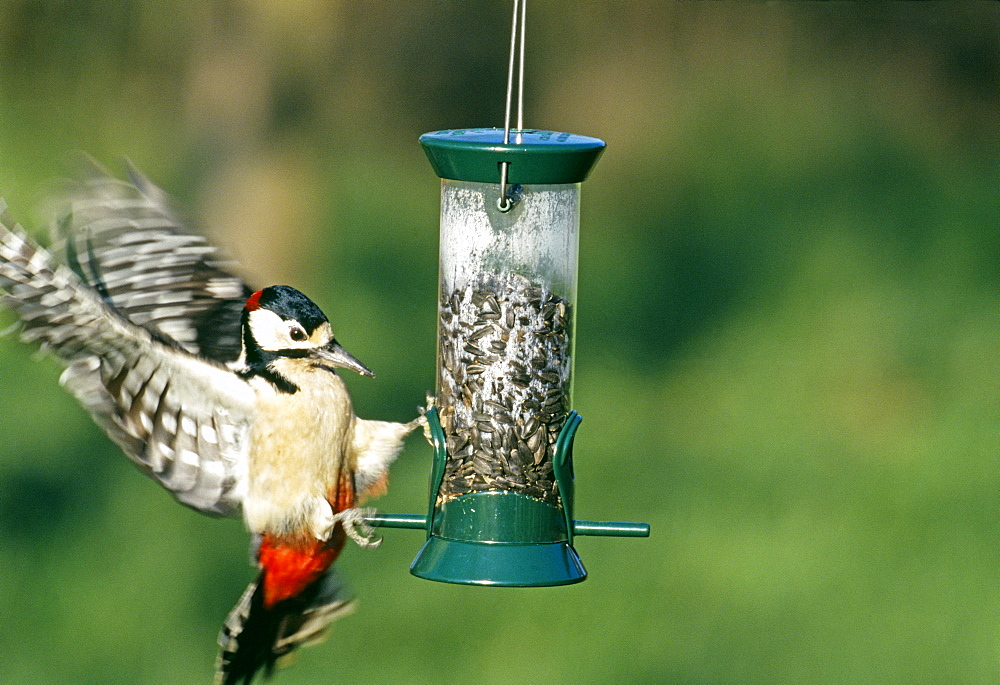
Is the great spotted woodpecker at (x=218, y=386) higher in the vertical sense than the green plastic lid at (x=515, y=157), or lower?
lower

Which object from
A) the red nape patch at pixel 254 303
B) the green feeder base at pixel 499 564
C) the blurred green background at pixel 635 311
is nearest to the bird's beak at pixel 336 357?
the red nape patch at pixel 254 303

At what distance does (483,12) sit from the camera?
824 cm

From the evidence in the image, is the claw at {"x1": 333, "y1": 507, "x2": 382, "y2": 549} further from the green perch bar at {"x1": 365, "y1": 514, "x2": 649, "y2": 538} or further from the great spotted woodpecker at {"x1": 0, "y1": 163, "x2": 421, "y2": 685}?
the green perch bar at {"x1": 365, "y1": 514, "x2": 649, "y2": 538}

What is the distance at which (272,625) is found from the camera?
4.27m

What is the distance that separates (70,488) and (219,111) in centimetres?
210

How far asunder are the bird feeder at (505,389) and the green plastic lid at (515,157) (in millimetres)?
107

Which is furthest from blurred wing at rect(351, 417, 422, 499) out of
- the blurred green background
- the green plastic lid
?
the blurred green background

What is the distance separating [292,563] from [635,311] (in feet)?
10.9

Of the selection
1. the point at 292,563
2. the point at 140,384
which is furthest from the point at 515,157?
the point at 292,563

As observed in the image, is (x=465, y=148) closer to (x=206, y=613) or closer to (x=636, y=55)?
(x=206, y=613)

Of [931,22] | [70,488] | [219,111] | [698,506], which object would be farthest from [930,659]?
[931,22]

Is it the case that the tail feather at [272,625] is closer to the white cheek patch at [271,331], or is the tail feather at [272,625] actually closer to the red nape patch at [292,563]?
the red nape patch at [292,563]

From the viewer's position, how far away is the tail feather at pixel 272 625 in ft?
13.9

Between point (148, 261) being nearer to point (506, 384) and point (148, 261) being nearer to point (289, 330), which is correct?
point (289, 330)
